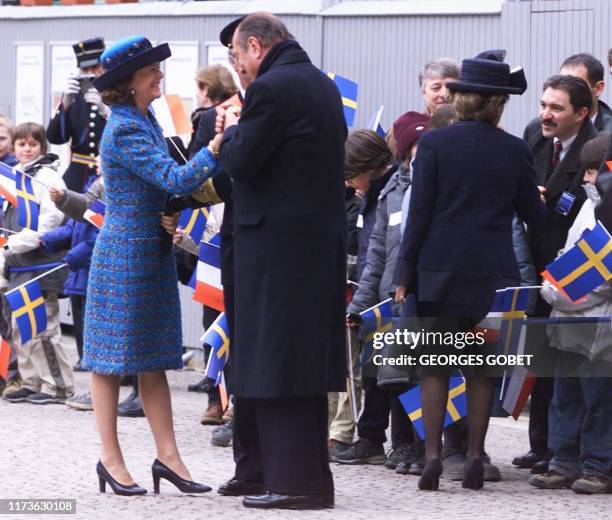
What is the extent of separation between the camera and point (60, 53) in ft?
48.2

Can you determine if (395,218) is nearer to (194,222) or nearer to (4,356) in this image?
(194,222)

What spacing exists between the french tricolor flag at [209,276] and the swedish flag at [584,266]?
1.78 metres

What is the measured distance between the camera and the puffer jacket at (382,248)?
27.2 feet

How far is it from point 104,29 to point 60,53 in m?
0.57

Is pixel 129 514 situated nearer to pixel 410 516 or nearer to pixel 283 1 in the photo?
pixel 410 516

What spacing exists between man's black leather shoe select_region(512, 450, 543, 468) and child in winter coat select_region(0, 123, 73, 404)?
3.54 m

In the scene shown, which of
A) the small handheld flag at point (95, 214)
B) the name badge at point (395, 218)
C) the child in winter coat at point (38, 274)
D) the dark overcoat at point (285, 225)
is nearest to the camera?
the dark overcoat at point (285, 225)

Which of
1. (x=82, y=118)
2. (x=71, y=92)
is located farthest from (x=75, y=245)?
(x=71, y=92)

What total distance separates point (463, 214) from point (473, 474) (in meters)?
1.18

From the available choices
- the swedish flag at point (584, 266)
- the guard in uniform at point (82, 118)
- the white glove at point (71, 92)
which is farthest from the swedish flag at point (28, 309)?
the swedish flag at point (584, 266)

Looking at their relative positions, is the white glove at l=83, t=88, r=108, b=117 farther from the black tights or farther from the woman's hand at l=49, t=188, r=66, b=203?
the black tights

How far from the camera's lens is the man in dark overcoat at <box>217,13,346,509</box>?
6785 millimetres

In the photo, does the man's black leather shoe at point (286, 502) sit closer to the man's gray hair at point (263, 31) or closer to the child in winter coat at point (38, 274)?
the man's gray hair at point (263, 31)

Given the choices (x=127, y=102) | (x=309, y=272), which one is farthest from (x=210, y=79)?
(x=309, y=272)
